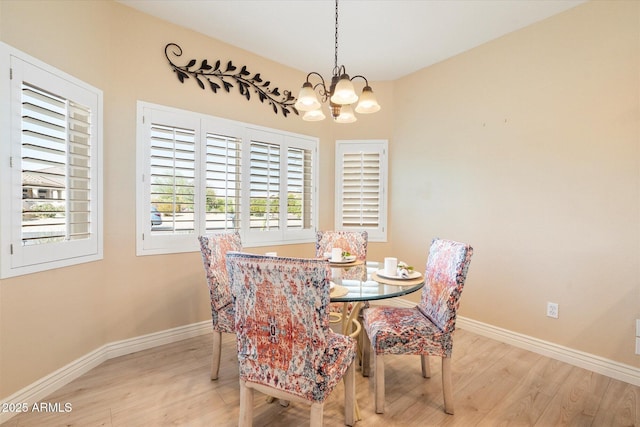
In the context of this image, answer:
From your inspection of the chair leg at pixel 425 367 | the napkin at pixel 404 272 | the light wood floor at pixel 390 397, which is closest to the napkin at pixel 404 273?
the napkin at pixel 404 272

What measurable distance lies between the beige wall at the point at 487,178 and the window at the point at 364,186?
2.41 ft

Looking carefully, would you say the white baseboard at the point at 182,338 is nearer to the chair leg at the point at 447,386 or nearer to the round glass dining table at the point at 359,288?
the chair leg at the point at 447,386

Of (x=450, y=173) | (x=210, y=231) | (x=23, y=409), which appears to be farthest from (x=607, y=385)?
(x=23, y=409)

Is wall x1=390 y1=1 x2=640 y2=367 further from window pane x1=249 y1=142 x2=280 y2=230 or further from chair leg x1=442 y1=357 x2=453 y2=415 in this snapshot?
window pane x1=249 y1=142 x2=280 y2=230

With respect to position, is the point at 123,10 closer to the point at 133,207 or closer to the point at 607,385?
the point at 133,207

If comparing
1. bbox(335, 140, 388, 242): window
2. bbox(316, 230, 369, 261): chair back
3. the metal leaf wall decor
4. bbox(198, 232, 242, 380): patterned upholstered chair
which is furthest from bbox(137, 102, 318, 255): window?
bbox(198, 232, 242, 380): patterned upholstered chair

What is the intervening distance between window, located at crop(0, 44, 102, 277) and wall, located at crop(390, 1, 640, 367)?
3.24m

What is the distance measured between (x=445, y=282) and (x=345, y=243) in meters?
1.20

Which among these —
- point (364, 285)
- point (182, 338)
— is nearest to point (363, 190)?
point (364, 285)

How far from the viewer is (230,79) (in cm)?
311

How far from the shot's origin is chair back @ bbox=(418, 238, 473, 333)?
1.76 metres

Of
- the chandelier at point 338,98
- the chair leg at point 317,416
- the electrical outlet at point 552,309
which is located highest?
the chandelier at point 338,98

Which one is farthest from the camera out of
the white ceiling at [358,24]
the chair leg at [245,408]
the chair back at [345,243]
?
the chair back at [345,243]

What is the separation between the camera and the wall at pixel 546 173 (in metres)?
2.22
